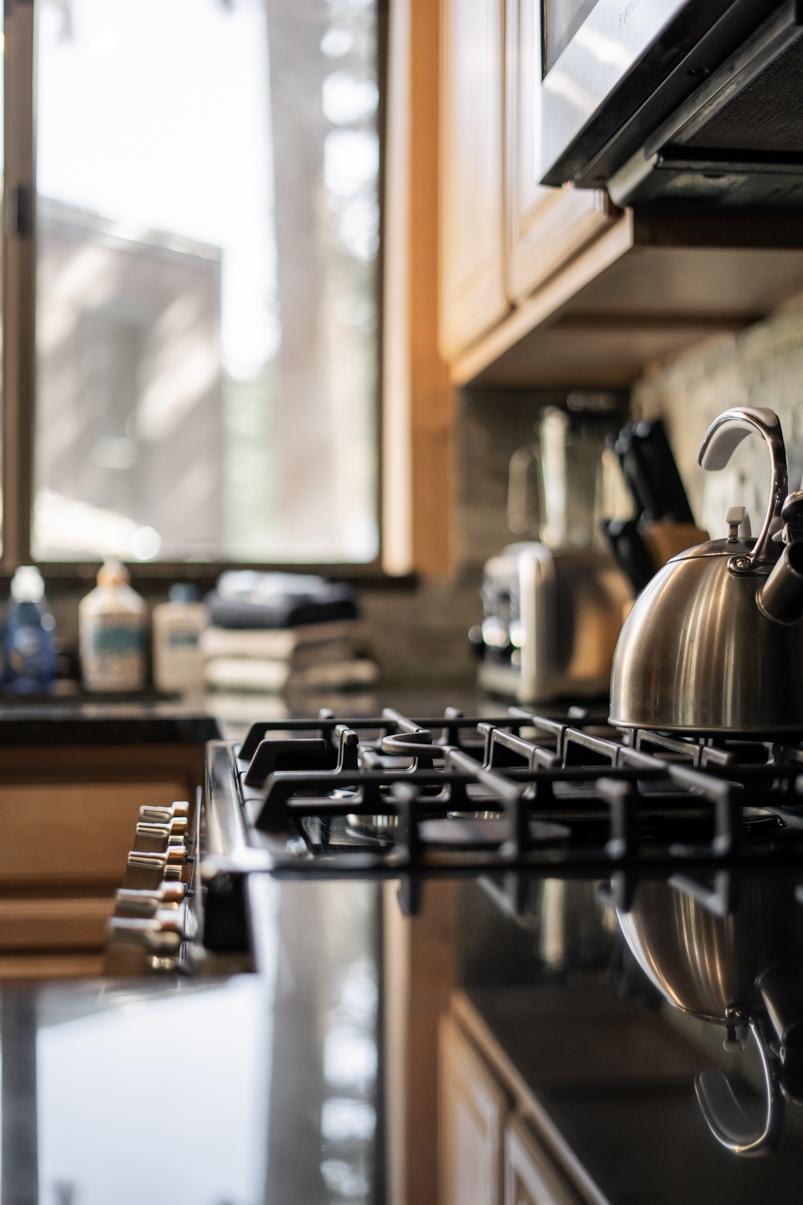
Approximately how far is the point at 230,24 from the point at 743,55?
1.84 meters

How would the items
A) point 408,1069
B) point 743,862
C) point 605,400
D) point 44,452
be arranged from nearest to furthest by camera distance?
point 408,1069 → point 743,862 → point 605,400 → point 44,452

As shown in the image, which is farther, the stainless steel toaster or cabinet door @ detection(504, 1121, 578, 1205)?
the stainless steel toaster

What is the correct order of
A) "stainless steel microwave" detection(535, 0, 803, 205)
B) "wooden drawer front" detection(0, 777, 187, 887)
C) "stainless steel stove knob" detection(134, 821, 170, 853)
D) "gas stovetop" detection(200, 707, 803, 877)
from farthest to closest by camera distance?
1. "wooden drawer front" detection(0, 777, 187, 887)
2. "stainless steel microwave" detection(535, 0, 803, 205)
3. "stainless steel stove knob" detection(134, 821, 170, 853)
4. "gas stovetop" detection(200, 707, 803, 877)

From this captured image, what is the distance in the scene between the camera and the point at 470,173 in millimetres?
2105

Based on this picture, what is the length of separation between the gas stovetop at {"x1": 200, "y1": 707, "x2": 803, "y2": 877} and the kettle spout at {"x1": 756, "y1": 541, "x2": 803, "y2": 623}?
0.11 m

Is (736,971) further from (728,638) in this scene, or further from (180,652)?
(180,652)

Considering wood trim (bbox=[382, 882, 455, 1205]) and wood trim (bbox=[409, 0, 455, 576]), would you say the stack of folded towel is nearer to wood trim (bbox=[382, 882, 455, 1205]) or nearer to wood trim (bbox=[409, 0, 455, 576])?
wood trim (bbox=[409, 0, 455, 576])

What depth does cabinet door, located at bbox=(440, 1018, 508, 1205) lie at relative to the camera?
1.23 ft

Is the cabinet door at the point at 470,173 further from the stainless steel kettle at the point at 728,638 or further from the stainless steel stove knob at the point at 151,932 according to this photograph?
the stainless steel stove knob at the point at 151,932

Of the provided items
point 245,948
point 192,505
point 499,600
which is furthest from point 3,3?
point 245,948

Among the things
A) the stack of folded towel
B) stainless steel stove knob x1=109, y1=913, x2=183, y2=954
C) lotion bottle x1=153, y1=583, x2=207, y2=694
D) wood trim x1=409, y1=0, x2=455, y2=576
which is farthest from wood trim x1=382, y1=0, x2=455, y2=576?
stainless steel stove knob x1=109, y1=913, x2=183, y2=954

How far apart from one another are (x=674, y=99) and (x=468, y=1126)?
3.07 ft

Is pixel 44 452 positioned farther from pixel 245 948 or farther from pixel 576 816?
pixel 245 948

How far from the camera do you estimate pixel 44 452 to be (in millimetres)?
2504
